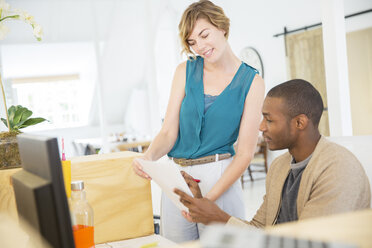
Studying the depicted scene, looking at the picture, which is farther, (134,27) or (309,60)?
(134,27)

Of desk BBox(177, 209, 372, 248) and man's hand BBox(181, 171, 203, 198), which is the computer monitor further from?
man's hand BBox(181, 171, 203, 198)

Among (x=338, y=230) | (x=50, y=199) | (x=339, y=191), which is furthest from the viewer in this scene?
(x=339, y=191)

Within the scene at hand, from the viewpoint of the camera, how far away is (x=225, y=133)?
180cm

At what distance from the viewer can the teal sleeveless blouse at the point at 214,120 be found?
5.91ft

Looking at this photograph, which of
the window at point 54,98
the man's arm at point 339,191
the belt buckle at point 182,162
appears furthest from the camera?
the window at point 54,98

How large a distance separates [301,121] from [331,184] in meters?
0.27

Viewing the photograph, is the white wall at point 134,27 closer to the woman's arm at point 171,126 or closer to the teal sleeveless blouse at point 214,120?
the woman's arm at point 171,126

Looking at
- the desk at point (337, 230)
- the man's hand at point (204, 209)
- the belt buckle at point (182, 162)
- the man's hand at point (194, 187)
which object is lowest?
the man's hand at point (204, 209)

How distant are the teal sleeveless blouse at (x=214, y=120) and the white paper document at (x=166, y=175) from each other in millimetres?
262

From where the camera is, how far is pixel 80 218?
1.29m

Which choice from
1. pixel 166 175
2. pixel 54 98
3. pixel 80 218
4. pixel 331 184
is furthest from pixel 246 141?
pixel 54 98

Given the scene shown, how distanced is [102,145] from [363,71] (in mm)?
4256

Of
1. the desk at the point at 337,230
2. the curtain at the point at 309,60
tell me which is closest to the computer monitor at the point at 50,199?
the desk at the point at 337,230

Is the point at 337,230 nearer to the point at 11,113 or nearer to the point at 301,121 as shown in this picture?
the point at 301,121
